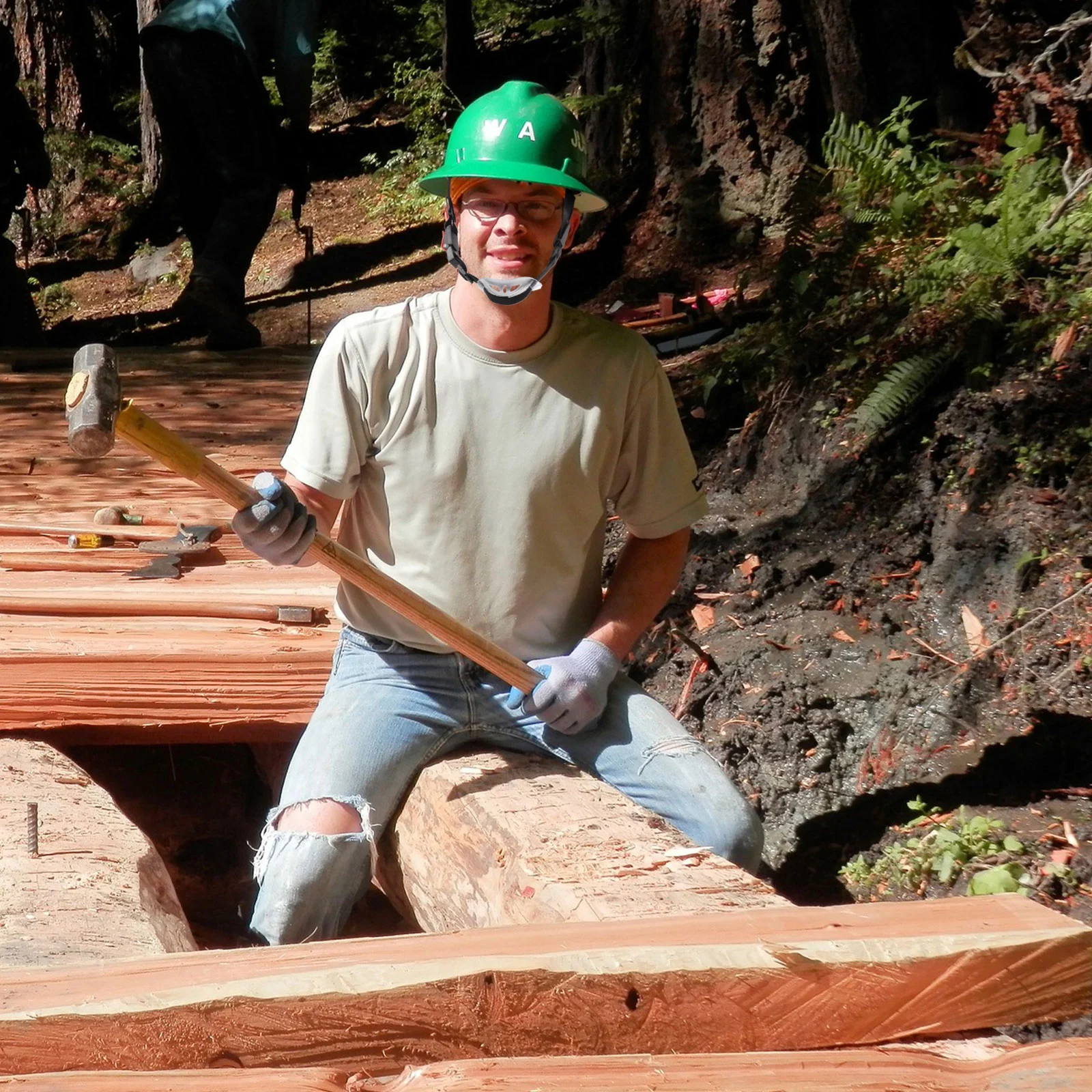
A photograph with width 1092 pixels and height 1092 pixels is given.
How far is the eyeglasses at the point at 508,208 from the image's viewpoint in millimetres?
2764

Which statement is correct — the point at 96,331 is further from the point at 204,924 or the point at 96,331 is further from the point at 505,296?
the point at 505,296

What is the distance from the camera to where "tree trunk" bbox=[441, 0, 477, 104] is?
47.7 ft

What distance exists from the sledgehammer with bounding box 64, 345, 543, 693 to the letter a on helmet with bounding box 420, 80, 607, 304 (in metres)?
0.65

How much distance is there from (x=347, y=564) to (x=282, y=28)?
6769 mm

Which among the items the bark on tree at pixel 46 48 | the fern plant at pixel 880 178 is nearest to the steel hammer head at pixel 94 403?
the fern plant at pixel 880 178

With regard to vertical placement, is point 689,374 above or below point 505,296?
below

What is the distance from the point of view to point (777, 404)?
519 cm

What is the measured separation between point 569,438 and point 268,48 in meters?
7.22

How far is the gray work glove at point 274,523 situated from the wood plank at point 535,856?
63 cm

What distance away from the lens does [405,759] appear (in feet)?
9.34

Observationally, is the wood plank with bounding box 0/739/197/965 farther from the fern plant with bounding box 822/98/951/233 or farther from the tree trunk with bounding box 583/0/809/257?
the tree trunk with bounding box 583/0/809/257

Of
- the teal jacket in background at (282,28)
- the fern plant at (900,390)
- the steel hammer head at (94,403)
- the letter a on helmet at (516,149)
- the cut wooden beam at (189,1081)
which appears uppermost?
the teal jacket in background at (282,28)

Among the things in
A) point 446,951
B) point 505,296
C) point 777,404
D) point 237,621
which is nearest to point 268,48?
point 777,404

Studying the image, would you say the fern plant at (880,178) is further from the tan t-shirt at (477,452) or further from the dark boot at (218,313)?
the dark boot at (218,313)
